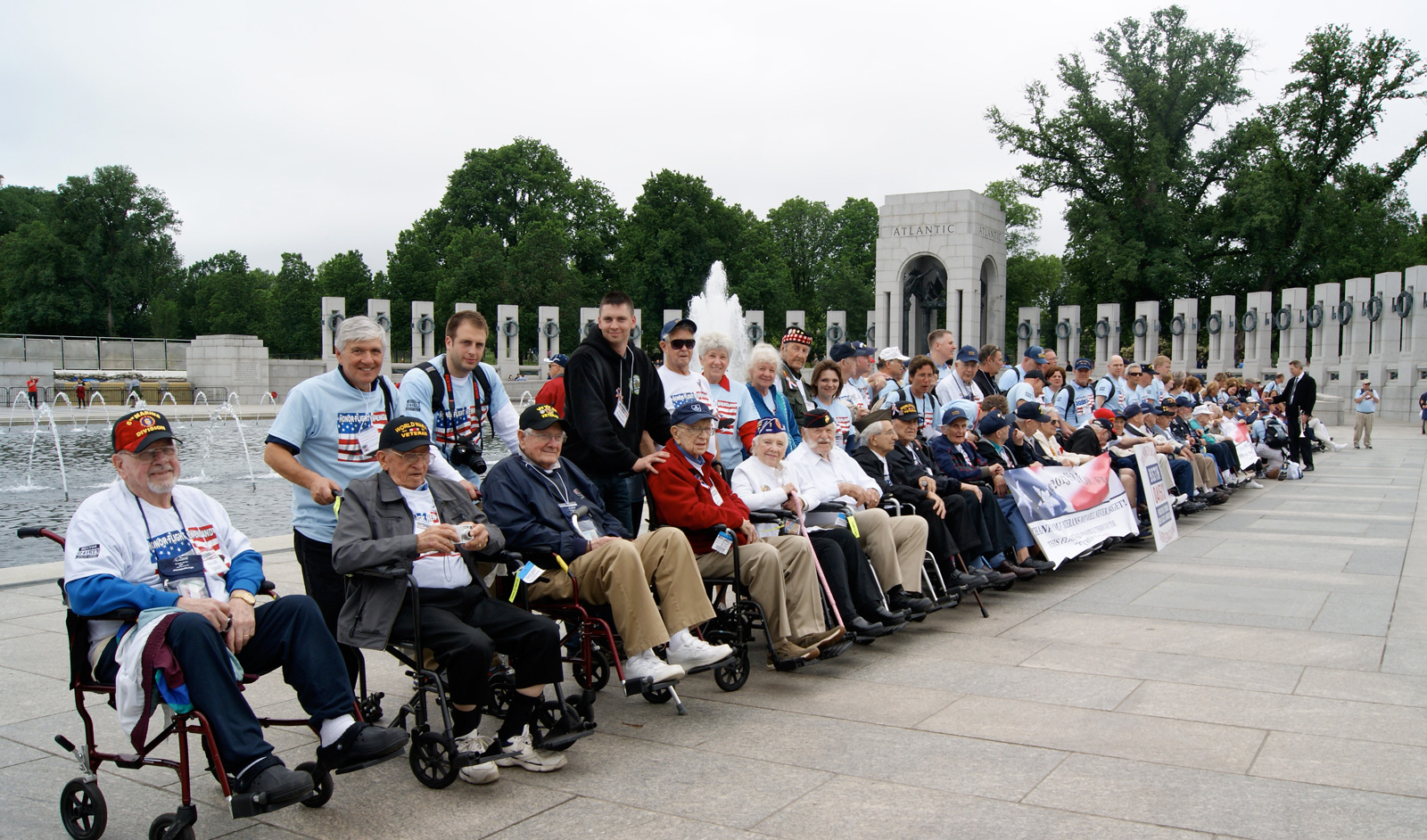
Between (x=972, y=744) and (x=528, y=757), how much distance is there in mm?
1885

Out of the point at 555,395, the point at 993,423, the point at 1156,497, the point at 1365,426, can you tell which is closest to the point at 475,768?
the point at 555,395

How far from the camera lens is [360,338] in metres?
4.56

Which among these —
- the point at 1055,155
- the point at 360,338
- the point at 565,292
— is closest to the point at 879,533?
the point at 360,338

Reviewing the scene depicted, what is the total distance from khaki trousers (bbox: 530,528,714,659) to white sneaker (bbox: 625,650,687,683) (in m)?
0.06

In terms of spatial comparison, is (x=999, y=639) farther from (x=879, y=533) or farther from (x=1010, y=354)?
(x=1010, y=354)

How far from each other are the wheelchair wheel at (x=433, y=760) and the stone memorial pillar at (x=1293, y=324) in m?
36.4

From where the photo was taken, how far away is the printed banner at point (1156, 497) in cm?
981

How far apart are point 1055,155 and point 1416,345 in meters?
22.5

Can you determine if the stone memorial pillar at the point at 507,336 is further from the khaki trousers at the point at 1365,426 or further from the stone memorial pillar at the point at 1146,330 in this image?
the khaki trousers at the point at 1365,426

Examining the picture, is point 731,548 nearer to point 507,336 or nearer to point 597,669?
point 597,669

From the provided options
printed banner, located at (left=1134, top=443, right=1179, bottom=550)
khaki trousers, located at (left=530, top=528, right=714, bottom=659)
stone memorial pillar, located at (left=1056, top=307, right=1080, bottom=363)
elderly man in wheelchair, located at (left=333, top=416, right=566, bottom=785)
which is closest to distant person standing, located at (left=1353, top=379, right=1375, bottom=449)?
printed banner, located at (left=1134, top=443, right=1179, bottom=550)

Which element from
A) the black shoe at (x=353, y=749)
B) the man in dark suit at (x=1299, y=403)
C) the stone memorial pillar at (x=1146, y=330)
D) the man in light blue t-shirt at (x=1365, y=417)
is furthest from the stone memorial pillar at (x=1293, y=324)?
the black shoe at (x=353, y=749)

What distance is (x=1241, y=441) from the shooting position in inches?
586

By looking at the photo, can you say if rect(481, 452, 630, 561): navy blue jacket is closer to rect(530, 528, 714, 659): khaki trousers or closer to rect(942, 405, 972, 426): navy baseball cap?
rect(530, 528, 714, 659): khaki trousers
